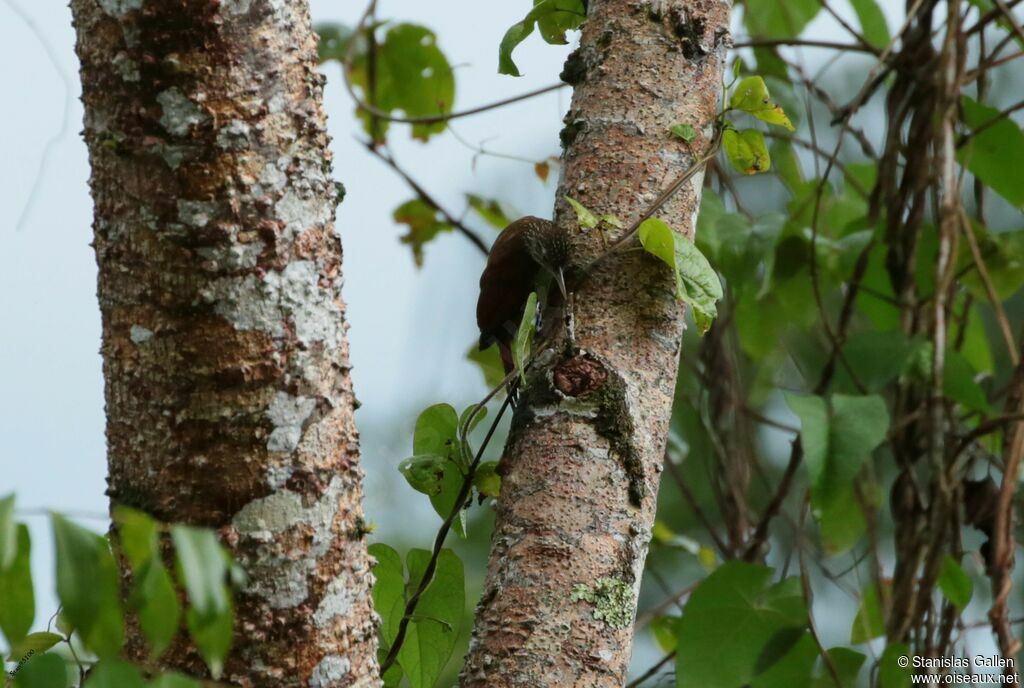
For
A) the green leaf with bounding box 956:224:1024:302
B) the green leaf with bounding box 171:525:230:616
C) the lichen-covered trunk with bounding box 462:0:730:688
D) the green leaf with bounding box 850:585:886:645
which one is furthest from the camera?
the green leaf with bounding box 850:585:886:645

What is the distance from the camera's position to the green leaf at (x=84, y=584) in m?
0.48

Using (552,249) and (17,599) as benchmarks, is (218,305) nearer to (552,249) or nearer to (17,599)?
(17,599)

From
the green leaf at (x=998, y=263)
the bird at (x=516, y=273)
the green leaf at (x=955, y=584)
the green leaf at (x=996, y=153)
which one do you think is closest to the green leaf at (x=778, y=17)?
the green leaf at (x=996, y=153)

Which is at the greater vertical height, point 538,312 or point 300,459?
point 538,312

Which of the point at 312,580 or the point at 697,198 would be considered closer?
the point at 312,580

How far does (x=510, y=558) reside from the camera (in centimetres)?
83

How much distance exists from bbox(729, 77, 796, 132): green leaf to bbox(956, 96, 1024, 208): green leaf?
75cm

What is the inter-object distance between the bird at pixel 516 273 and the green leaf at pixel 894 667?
723mm

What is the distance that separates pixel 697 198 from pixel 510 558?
0.39m

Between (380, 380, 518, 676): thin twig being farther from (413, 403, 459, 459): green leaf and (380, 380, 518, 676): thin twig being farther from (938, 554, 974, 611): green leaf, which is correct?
(938, 554, 974, 611): green leaf

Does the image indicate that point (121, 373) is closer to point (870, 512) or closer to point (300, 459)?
point (300, 459)

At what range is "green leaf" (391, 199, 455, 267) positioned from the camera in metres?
1.93

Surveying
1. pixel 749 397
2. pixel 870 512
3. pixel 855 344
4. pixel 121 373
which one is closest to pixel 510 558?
pixel 121 373

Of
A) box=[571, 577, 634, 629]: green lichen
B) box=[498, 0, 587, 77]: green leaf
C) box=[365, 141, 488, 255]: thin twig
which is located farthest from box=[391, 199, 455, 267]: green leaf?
box=[571, 577, 634, 629]: green lichen
